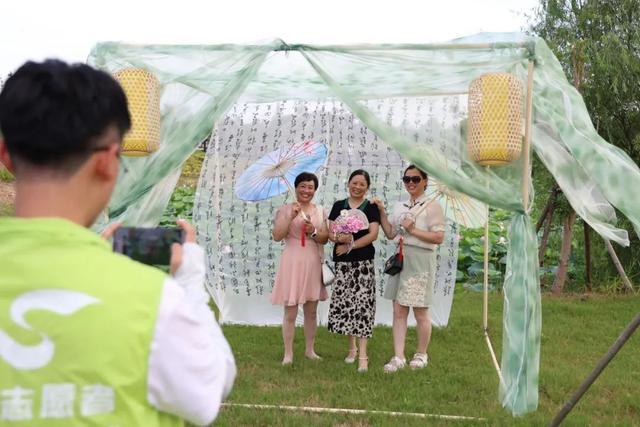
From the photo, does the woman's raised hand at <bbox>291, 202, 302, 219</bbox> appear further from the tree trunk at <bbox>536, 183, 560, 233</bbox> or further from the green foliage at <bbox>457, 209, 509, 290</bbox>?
the green foliage at <bbox>457, 209, 509, 290</bbox>

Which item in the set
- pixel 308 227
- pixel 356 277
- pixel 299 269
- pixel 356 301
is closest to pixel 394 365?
pixel 356 301

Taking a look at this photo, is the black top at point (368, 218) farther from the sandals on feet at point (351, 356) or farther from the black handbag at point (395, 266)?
the sandals on feet at point (351, 356)

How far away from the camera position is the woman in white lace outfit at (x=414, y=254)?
4.77 m

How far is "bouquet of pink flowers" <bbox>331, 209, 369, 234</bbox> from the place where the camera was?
4.73 metres

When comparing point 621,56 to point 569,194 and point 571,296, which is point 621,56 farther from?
point 569,194

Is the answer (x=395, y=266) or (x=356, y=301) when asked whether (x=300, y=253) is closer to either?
(x=356, y=301)

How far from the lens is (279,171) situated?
4.91 metres

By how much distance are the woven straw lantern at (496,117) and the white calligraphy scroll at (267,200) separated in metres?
2.48

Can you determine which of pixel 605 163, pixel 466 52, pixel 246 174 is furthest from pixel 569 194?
pixel 246 174

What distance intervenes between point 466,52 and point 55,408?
3.20 meters

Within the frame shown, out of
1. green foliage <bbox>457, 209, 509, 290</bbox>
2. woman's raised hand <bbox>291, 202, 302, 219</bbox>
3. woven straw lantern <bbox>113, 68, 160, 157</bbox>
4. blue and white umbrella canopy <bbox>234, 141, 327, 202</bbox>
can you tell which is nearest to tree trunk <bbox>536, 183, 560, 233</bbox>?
green foliage <bbox>457, 209, 509, 290</bbox>

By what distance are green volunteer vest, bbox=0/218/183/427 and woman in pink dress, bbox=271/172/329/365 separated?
392 centimetres

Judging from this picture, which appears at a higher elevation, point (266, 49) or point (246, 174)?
point (266, 49)

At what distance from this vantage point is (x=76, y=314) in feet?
2.94
